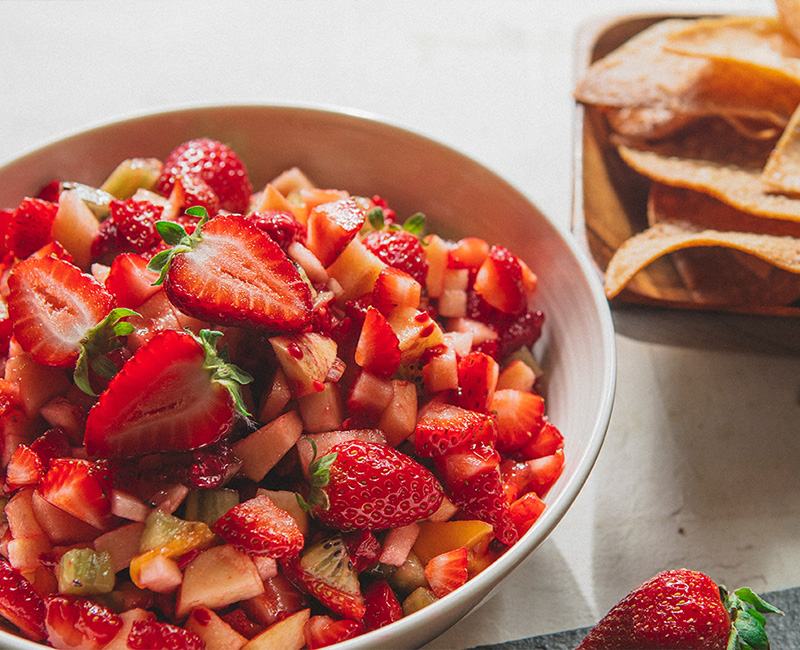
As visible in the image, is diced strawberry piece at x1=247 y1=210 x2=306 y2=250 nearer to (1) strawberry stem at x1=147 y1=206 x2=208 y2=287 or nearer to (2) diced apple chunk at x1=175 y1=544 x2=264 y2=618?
(1) strawberry stem at x1=147 y1=206 x2=208 y2=287

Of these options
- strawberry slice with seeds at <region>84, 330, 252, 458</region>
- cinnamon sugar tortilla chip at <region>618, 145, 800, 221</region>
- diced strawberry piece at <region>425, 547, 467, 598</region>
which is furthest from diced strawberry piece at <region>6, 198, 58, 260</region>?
Result: cinnamon sugar tortilla chip at <region>618, 145, 800, 221</region>

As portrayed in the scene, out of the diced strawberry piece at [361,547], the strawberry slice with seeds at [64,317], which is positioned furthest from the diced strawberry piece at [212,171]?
the diced strawberry piece at [361,547]

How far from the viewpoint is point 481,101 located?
236cm

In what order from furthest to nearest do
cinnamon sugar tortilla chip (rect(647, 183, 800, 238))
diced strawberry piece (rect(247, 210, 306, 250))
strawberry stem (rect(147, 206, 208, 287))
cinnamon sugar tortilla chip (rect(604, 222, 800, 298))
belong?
1. cinnamon sugar tortilla chip (rect(647, 183, 800, 238))
2. cinnamon sugar tortilla chip (rect(604, 222, 800, 298))
3. diced strawberry piece (rect(247, 210, 306, 250))
4. strawberry stem (rect(147, 206, 208, 287))

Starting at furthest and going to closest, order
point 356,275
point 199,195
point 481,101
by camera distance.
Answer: point 481,101, point 199,195, point 356,275

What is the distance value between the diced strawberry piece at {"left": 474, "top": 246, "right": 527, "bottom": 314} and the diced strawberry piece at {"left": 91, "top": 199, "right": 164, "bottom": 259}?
601 mm

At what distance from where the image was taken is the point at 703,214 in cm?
177

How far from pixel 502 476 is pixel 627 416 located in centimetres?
57

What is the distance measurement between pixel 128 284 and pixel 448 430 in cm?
55

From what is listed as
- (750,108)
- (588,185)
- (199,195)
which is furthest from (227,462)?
(750,108)

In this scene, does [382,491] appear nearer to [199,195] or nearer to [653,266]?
[199,195]

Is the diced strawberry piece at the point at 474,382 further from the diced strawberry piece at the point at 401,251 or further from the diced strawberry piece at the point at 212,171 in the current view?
the diced strawberry piece at the point at 212,171

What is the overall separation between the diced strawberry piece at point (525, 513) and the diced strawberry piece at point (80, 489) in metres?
0.62

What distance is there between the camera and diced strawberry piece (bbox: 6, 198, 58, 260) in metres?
1.31
